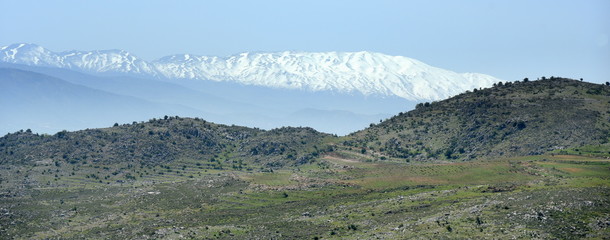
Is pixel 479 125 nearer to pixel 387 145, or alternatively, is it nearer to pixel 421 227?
pixel 387 145

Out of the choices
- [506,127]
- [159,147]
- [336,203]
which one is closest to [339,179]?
[336,203]

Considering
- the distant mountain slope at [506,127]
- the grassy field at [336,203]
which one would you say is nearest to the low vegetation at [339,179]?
the grassy field at [336,203]

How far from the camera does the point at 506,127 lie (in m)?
175

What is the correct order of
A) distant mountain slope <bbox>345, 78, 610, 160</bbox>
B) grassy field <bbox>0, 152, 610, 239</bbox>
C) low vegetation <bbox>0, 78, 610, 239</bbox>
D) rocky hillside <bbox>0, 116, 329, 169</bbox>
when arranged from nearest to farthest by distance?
grassy field <bbox>0, 152, 610, 239</bbox> → low vegetation <bbox>0, 78, 610, 239</bbox> → distant mountain slope <bbox>345, 78, 610, 160</bbox> → rocky hillside <bbox>0, 116, 329, 169</bbox>

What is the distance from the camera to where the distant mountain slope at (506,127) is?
162625mm

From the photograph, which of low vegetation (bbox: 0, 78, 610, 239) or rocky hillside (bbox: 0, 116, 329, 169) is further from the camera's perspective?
rocky hillside (bbox: 0, 116, 329, 169)

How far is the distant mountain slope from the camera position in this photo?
16262 centimetres

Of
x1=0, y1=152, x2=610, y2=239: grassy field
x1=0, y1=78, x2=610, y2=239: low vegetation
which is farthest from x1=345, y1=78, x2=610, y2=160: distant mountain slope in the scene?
x1=0, y1=152, x2=610, y2=239: grassy field

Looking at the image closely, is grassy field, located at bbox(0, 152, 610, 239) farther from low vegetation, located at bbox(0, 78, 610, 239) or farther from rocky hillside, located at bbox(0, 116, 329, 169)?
rocky hillside, located at bbox(0, 116, 329, 169)

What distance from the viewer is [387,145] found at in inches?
7180

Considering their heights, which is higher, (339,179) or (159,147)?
(159,147)

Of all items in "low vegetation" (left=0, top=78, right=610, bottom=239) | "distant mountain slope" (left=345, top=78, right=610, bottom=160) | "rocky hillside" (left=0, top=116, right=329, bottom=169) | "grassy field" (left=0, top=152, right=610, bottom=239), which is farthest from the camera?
"rocky hillside" (left=0, top=116, right=329, bottom=169)

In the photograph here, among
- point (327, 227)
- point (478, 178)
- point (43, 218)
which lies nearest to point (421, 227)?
point (327, 227)

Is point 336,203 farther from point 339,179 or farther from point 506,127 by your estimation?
point 506,127
